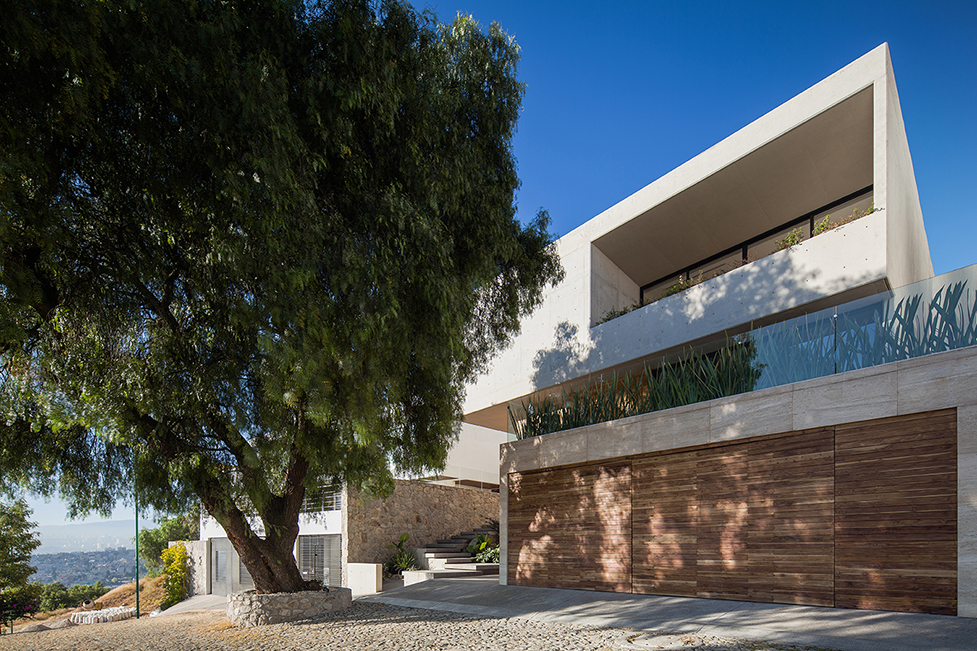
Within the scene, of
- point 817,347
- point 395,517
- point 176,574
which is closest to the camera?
point 817,347

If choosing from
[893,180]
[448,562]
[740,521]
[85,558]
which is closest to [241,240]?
[740,521]

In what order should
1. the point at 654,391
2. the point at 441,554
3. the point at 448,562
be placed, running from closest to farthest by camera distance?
1. the point at 654,391
2. the point at 448,562
3. the point at 441,554

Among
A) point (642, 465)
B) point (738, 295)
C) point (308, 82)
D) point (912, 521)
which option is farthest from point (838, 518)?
point (308, 82)

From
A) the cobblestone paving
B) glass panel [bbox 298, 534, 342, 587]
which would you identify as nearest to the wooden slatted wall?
the cobblestone paving

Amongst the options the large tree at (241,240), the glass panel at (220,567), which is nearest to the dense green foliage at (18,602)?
the glass panel at (220,567)

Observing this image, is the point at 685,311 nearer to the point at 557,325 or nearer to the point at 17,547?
the point at 557,325

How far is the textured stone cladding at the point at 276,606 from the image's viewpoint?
370 inches

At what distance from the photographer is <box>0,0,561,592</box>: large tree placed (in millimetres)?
5945

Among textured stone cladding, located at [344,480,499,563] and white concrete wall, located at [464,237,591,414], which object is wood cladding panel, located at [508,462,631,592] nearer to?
white concrete wall, located at [464,237,591,414]

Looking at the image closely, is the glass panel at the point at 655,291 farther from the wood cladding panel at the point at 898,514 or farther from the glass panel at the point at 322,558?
the glass panel at the point at 322,558

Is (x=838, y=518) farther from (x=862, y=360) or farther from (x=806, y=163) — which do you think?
(x=806, y=163)

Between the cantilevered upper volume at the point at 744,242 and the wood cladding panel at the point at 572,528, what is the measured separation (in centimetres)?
287

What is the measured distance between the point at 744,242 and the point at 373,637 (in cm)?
1221

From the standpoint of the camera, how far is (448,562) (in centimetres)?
1524
